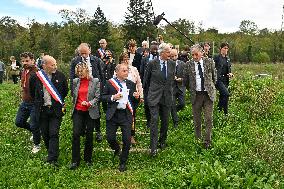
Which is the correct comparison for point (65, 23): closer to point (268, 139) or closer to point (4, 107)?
point (4, 107)

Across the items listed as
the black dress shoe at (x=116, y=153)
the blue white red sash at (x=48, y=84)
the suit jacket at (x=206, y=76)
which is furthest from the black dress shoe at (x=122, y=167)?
the suit jacket at (x=206, y=76)

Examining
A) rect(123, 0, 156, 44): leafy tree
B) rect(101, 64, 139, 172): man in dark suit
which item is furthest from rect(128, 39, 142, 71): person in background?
rect(123, 0, 156, 44): leafy tree

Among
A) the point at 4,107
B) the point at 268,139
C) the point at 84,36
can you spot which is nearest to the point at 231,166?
the point at 268,139

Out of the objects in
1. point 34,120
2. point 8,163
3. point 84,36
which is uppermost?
point 84,36

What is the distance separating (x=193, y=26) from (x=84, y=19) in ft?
50.5

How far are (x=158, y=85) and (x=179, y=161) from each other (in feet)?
5.41

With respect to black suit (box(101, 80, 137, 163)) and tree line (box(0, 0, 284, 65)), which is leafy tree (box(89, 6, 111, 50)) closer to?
tree line (box(0, 0, 284, 65))

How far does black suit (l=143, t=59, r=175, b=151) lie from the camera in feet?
29.6

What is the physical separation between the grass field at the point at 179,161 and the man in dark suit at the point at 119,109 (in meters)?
0.50

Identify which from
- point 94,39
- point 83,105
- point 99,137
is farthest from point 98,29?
point 83,105

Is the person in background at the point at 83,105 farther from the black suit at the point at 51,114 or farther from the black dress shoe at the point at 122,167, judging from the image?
the black dress shoe at the point at 122,167

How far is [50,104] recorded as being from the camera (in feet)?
27.4

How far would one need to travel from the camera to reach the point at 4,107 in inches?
604

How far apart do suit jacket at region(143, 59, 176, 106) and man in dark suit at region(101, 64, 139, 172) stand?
33.0 inches
